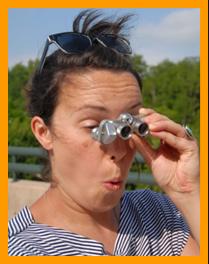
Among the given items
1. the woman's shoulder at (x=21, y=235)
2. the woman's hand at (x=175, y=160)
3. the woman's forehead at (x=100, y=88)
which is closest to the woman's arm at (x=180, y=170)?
the woman's hand at (x=175, y=160)

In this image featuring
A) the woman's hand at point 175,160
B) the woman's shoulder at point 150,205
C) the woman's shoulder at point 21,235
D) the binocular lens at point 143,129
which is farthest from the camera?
the woman's shoulder at point 150,205

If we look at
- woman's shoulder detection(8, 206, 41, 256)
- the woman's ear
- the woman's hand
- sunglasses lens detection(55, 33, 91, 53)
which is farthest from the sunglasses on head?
woman's shoulder detection(8, 206, 41, 256)

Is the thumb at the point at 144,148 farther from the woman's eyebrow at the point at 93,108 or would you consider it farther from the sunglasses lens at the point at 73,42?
the sunglasses lens at the point at 73,42

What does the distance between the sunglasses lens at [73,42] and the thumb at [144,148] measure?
1.55 ft

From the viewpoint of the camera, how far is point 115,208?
2.27m

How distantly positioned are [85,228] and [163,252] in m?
0.38

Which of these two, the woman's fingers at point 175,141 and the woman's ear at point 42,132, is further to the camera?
the woman's ear at point 42,132

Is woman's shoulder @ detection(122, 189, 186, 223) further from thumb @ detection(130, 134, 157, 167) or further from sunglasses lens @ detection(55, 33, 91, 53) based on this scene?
sunglasses lens @ detection(55, 33, 91, 53)

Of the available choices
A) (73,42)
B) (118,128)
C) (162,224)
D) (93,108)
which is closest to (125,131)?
(118,128)

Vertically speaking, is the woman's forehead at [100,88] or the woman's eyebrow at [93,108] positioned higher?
the woman's forehead at [100,88]

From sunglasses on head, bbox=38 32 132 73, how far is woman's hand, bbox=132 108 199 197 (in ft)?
1.27

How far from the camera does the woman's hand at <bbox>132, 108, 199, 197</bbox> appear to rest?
2111mm

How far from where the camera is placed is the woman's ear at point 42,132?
2168mm

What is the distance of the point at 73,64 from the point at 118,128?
43cm
